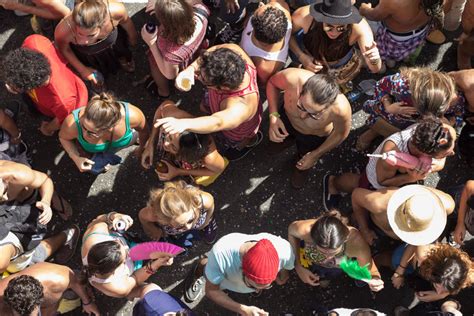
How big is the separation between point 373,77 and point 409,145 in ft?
6.79

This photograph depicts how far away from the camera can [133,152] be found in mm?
5734

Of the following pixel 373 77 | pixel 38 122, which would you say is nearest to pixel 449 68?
pixel 373 77

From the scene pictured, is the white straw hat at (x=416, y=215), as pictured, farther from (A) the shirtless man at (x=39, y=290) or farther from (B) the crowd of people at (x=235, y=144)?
(A) the shirtless man at (x=39, y=290)

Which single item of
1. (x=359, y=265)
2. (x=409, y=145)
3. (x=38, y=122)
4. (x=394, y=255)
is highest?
(x=409, y=145)

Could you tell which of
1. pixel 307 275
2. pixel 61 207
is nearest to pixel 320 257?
pixel 307 275

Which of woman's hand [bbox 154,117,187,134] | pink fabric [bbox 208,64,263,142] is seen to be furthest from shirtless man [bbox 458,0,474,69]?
woman's hand [bbox 154,117,187,134]

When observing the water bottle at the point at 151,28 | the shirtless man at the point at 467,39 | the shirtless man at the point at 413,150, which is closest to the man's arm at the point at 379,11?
the shirtless man at the point at 467,39

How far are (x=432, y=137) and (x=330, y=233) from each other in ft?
3.64

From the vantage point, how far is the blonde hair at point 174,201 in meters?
4.09

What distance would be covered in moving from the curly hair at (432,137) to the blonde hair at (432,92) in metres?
0.19

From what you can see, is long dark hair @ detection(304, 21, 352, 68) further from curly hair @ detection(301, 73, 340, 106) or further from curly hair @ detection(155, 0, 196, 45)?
curly hair @ detection(155, 0, 196, 45)

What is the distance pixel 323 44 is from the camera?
185 inches

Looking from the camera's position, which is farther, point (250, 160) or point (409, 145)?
point (250, 160)

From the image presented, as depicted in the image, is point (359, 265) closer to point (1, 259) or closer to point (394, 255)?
point (394, 255)
